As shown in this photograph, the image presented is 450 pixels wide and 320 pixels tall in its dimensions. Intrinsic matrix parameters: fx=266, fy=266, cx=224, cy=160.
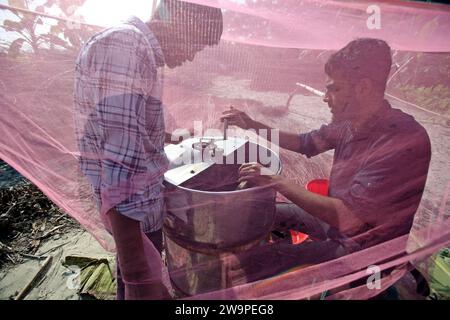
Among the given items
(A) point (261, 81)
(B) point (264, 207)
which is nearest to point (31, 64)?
(A) point (261, 81)

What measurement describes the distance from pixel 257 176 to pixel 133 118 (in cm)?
74

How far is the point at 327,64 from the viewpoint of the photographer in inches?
54.8

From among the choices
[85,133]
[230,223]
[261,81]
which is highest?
[261,81]

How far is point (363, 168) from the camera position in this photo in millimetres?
1421

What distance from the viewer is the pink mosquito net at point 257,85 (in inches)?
50.9

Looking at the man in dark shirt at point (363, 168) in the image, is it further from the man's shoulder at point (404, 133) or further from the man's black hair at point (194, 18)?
the man's black hair at point (194, 18)

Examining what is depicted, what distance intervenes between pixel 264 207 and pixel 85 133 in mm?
987

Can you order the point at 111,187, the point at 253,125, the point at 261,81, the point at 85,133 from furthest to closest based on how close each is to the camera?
the point at 253,125, the point at 261,81, the point at 85,133, the point at 111,187

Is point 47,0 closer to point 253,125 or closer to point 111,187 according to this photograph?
point 111,187

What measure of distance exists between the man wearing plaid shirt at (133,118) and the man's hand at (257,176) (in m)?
0.43

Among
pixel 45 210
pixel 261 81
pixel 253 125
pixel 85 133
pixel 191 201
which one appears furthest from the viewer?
pixel 45 210

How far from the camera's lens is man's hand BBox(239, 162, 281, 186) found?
4.66 ft

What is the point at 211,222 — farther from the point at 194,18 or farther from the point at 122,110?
the point at 194,18

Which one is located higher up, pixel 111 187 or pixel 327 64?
pixel 327 64
